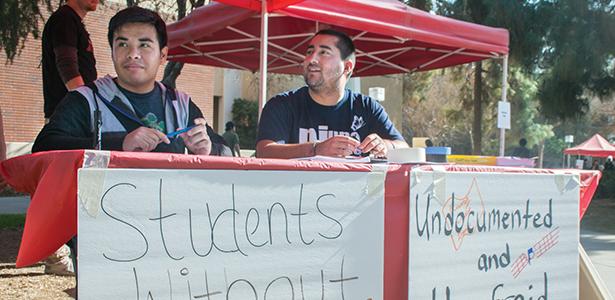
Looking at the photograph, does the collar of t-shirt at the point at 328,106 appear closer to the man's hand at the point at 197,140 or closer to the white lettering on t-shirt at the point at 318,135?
the white lettering on t-shirt at the point at 318,135

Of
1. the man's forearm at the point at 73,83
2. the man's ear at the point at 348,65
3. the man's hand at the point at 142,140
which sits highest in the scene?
the man's ear at the point at 348,65

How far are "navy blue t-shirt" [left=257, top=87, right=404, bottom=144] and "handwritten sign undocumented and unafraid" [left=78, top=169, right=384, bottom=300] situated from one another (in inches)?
55.2

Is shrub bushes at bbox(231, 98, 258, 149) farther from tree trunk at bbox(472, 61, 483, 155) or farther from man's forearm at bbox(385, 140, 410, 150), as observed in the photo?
man's forearm at bbox(385, 140, 410, 150)

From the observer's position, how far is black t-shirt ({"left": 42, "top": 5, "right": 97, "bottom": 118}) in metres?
3.34

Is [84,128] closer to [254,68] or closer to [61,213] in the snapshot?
[61,213]

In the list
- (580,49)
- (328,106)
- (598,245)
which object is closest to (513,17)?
(580,49)

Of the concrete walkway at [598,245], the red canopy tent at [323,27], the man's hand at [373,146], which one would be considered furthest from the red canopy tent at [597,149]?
the man's hand at [373,146]

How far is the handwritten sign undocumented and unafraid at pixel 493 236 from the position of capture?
215cm

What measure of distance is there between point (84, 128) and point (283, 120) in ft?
4.11

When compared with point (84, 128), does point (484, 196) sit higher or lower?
lower

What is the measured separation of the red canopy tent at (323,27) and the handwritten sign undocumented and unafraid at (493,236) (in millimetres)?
2035

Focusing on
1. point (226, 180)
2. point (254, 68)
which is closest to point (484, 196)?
point (226, 180)

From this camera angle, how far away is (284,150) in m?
2.98

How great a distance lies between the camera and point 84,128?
7.72 ft
